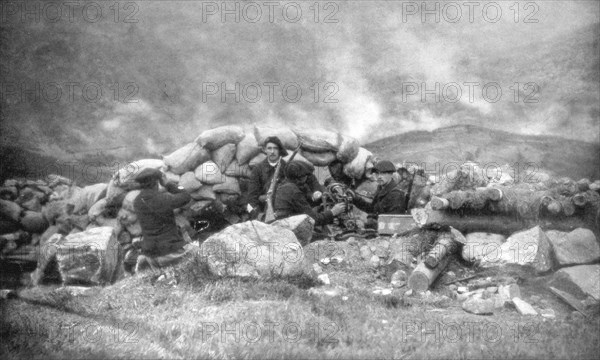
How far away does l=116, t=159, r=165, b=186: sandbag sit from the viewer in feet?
20.4

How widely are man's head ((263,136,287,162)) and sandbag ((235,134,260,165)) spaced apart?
0.13 metres

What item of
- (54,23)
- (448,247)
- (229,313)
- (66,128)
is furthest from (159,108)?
(448,247)

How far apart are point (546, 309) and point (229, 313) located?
121 inches

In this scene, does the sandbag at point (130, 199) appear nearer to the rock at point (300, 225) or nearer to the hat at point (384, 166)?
the rock at point (300, 225)

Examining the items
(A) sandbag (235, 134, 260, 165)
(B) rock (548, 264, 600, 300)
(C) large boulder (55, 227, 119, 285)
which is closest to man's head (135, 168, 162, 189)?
(C) large boulder (55, 227, 119, 285)

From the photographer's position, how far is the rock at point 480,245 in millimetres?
6102

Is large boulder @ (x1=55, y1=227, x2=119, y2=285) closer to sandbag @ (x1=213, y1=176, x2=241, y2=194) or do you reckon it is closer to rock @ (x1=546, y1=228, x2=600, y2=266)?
sandbag @ (x1=213, y1=176, x2=241, y2=194)

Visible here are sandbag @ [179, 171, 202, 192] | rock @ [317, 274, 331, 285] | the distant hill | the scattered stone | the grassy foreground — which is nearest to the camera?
the grassy foreground

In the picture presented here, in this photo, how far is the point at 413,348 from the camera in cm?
458

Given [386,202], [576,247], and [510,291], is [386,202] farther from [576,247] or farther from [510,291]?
[576,247]

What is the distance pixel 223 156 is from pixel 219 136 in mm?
335

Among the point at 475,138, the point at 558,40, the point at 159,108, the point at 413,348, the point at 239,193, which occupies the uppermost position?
the point at 558,40

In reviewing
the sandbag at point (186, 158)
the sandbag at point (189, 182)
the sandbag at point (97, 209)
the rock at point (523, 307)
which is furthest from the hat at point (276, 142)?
the rock at point (523, 307)

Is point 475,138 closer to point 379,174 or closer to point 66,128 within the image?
point 379,174
